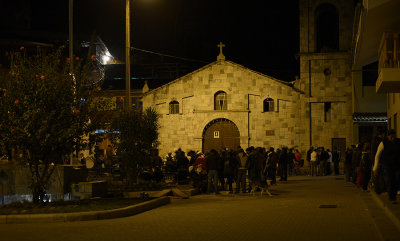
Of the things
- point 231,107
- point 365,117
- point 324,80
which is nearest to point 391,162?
point 365,117

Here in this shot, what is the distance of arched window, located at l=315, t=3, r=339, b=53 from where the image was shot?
38.4 meters

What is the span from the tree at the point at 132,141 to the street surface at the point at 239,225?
5410 millimetres

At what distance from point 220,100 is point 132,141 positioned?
735 inches

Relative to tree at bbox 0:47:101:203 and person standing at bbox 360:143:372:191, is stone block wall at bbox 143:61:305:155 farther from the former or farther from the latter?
tree at bbox 0:47:101:203

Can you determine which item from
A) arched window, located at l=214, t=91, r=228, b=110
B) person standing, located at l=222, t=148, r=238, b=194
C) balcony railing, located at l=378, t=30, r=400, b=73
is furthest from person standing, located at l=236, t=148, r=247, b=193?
arched window, located at l=214, t=91, r=228, b=110

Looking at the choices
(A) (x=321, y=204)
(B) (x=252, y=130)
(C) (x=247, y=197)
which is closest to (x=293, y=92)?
(B) (x=252, y=130)

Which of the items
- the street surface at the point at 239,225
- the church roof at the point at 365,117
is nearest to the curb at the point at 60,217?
the street surface at the point at 239,225

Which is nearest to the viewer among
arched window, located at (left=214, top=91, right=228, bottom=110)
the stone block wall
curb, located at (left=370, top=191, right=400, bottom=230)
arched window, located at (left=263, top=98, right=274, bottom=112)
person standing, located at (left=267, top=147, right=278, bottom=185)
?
curb, located at (left=370, top=191, right=400, bottom=230)

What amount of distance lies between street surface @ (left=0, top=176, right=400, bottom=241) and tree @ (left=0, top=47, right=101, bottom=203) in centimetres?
299

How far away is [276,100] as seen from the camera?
39.5 m

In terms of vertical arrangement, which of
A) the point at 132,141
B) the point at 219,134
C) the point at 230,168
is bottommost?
the point at 230,168

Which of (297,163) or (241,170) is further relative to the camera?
(297,163)

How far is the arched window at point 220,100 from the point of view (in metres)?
40.4

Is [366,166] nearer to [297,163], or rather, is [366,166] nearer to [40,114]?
[40,114]
